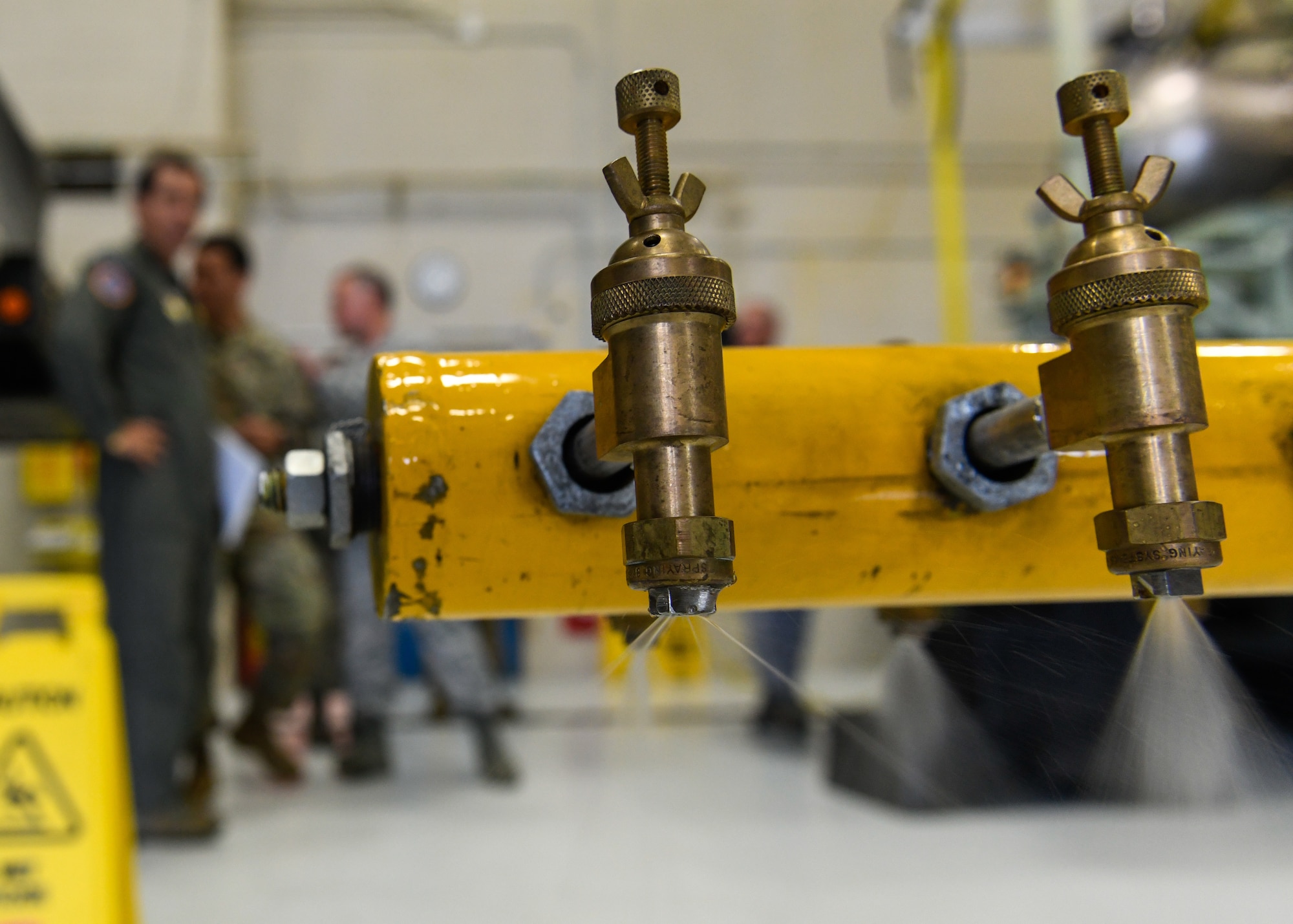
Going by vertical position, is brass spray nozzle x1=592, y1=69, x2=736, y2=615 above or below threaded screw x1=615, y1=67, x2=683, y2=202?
below

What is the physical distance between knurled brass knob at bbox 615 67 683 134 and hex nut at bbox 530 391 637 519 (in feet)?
0.39

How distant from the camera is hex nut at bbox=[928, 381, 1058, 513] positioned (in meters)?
0.39

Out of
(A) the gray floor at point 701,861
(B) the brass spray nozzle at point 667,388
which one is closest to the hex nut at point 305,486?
(B) the brass spray nozzle at point 667,388

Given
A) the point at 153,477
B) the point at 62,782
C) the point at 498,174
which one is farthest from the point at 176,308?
the point at 498,174

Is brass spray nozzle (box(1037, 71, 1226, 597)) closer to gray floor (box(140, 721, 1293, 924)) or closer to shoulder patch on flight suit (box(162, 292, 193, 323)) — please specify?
gray floor (box(140, 721, 1293, 924))

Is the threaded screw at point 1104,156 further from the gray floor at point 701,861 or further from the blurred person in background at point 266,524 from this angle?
the blurred person in background at point 266,524

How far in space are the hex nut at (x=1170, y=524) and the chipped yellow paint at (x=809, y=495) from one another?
0.34 ft

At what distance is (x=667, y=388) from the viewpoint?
28 cm

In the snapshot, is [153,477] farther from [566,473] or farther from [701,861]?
[566,473]

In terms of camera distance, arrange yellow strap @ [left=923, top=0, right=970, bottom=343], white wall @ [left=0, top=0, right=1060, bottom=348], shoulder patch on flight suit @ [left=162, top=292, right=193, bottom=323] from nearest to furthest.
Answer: yellow strap @ [left=923, top=0, right=970, bottom=343], shoulder patch on flight suit @ [left=162, top=292, right=193, bottom=323], white wall @ [left=0, top=0, right=1060, bottom=348]

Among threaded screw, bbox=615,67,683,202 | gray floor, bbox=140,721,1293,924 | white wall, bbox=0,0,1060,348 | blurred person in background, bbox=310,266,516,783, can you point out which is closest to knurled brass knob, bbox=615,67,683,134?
threaded screw, bbox=615,67,683,202

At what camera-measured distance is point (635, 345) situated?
0.94 ft

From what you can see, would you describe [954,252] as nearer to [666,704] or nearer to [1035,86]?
[666,704]

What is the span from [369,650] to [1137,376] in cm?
198
